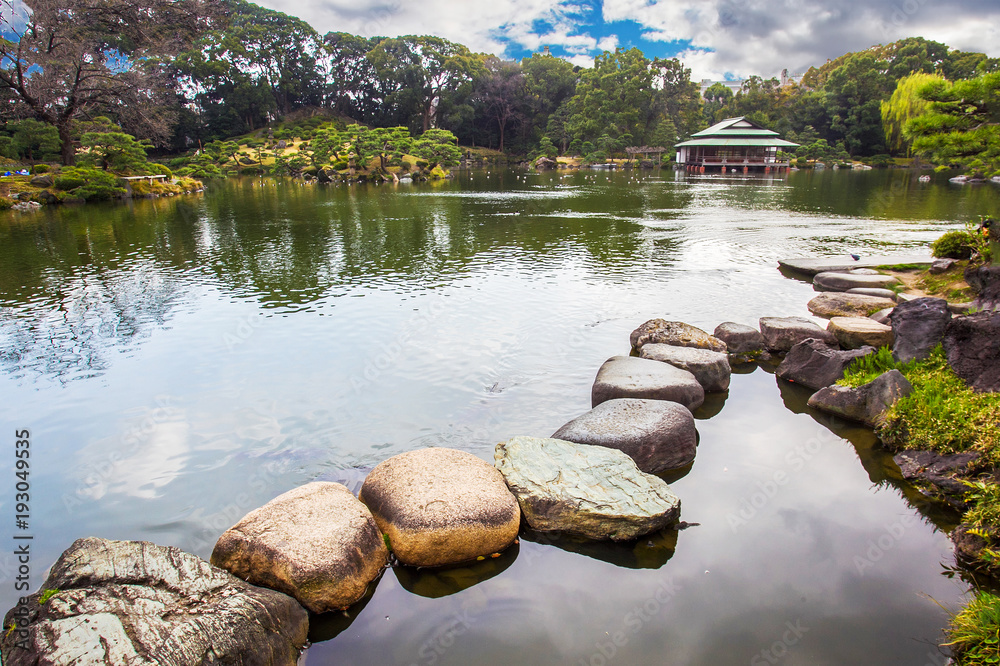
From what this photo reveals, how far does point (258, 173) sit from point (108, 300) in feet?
158

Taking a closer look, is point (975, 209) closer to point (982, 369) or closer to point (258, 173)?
point (982, 369)

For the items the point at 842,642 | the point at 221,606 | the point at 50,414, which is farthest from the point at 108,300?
the point at 842,642

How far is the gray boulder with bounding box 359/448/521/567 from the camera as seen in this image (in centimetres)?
424

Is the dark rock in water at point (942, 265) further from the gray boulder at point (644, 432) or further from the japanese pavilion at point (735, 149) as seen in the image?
the japanese pavilion at point (735, 149)

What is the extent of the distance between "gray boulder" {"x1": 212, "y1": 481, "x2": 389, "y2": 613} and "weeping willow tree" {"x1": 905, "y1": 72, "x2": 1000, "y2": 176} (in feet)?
35.3

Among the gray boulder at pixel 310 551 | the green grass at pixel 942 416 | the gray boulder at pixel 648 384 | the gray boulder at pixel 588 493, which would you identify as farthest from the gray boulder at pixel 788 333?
the gray boulder at pixel 310 551

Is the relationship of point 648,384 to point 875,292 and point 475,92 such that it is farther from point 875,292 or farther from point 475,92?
point 475,92

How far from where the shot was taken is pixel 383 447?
611cm

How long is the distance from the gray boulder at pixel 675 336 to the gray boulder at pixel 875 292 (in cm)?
448

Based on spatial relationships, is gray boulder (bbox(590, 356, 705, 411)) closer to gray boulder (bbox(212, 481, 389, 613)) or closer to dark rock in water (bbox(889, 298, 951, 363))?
dark rock in water (bbox(889, 298, 951, 363))

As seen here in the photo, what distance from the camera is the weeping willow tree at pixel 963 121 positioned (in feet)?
29.1

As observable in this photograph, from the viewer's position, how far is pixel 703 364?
723 centimetres

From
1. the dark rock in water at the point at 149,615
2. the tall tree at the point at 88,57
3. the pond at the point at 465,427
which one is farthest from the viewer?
the tall tree at the point at 88,57

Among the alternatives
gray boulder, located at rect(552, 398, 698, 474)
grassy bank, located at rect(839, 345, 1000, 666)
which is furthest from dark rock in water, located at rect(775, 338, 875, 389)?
gray boulder, located at rect(552, 398, 698, 474)
